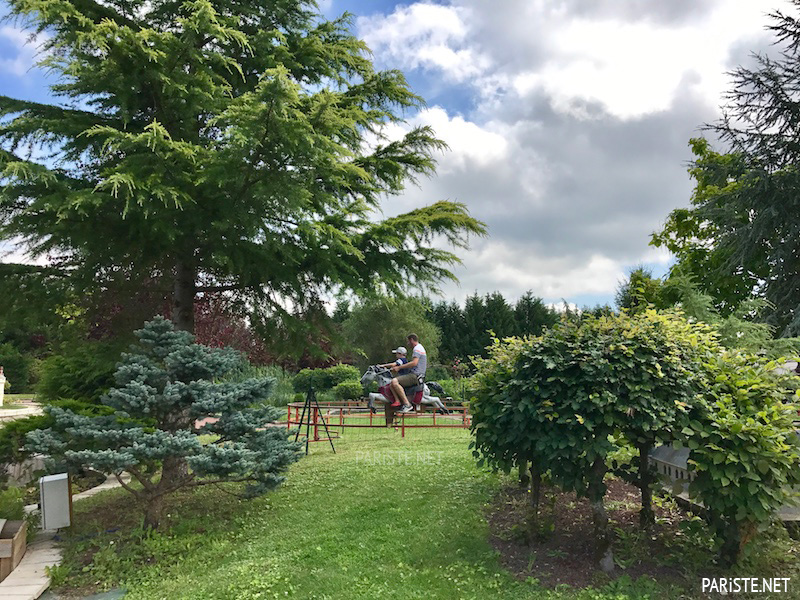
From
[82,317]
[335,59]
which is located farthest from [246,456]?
[335,59]

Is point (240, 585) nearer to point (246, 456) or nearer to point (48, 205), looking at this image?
point (246, 456)

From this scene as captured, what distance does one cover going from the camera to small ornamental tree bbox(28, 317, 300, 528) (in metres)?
4.99

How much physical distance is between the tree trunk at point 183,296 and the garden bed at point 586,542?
14.6 ft

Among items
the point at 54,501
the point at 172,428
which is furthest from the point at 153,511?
the point at 54,501

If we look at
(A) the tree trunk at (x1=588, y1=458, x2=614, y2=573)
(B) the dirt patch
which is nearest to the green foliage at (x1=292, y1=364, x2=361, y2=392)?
(B) the dirt patch

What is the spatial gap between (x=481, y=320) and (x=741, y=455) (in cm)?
2765

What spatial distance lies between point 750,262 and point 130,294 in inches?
599

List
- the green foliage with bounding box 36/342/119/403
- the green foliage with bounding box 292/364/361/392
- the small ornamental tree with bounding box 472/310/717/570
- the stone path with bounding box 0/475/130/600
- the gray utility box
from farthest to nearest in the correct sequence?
the green foliage with bounding box 292/364/361/392
the green foliage with bounding box 36/342/119/403
the gray utility box
the stone path with bounding box 0/475/130/600
the small ornamental tree with bounding box 472/310/717/570

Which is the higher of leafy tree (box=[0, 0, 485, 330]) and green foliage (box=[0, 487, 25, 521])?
leafy tree (box=[0, 0, 485, 330])

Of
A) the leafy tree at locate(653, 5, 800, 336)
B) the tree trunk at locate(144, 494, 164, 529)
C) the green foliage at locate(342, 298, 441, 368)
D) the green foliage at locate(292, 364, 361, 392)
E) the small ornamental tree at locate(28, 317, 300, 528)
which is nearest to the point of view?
the small ornamental tree at locate(28, 317, 300, 528)

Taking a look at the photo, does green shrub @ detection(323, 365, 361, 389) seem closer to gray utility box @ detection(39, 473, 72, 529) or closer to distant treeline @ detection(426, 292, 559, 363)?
distant treeline @ detection(426, 292, 559, 363)

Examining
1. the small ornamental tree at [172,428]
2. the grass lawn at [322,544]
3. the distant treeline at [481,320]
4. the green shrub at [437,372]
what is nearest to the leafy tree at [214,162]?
the small ornamental tree at [172,428]

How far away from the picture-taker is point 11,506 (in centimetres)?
571

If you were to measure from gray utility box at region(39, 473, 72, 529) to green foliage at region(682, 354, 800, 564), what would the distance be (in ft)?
18.4
